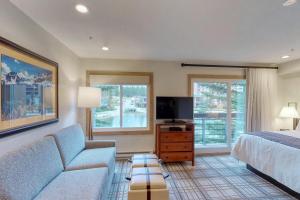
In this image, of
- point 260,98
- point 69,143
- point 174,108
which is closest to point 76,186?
point 69,143

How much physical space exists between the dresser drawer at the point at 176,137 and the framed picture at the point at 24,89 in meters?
2.20

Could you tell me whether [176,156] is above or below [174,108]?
below

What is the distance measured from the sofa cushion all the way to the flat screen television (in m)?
2.25

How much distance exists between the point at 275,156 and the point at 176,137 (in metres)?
1.78

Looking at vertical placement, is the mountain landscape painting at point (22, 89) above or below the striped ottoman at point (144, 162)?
above

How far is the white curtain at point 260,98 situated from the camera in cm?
459

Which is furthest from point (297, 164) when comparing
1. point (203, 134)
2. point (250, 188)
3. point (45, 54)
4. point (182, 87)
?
point (45, 54)

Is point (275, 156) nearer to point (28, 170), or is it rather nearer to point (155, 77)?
point (155, 77)

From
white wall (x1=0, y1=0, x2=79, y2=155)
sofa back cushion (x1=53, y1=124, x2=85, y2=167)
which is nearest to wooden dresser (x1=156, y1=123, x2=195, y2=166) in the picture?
sofa back cushion (x1=53, y1=124, x2=85, y2=167)

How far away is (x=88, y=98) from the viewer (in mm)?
3525

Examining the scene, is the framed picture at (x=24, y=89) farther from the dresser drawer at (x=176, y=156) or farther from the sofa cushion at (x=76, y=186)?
the dresser drawer at (x=176, y=156)

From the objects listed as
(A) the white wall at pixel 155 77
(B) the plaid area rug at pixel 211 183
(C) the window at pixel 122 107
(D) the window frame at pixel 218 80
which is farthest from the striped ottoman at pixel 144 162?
(D) the window frame at pixel 218 80

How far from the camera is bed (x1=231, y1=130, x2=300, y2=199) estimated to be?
2527 millimetres

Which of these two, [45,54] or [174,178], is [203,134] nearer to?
[174,178]
